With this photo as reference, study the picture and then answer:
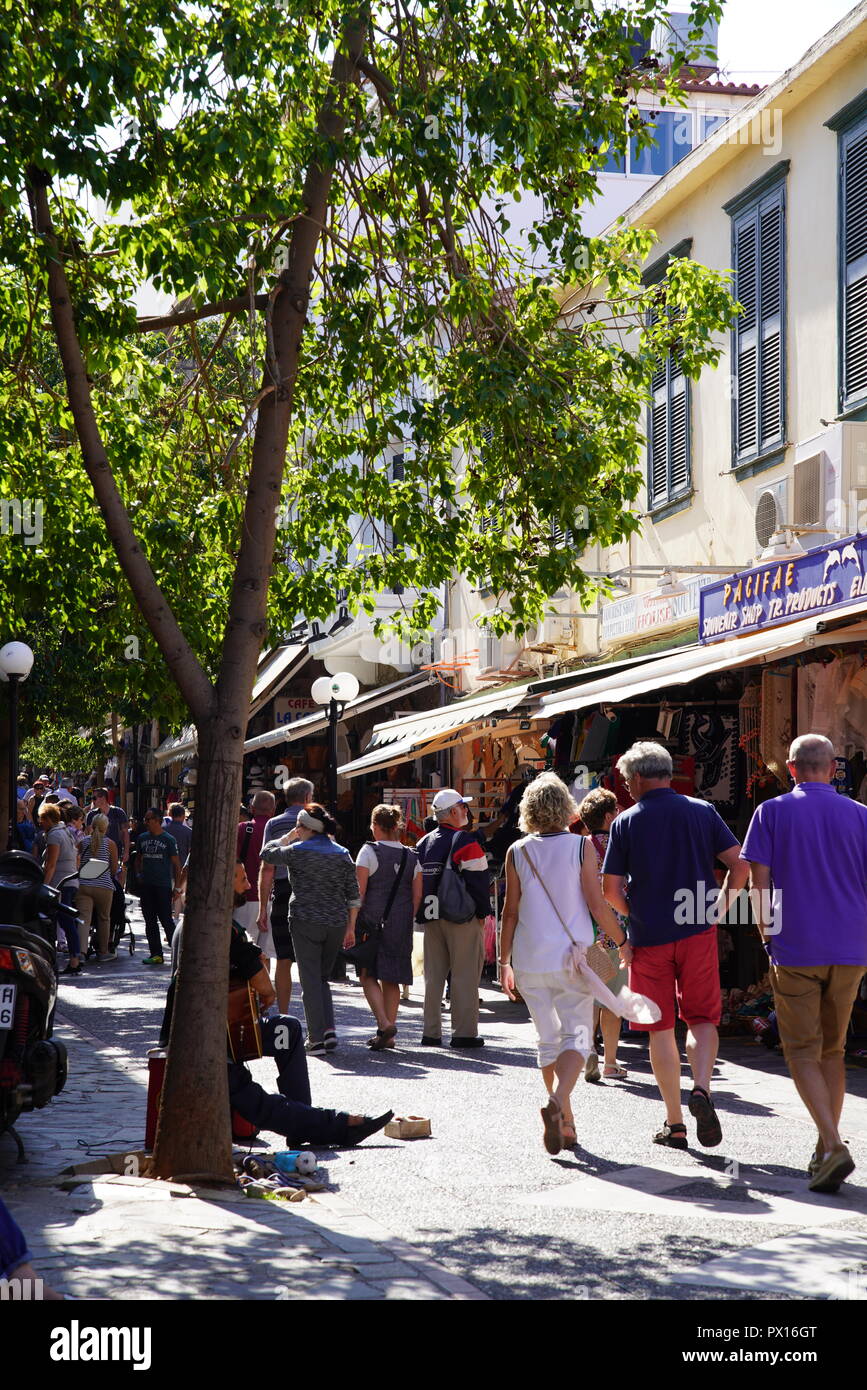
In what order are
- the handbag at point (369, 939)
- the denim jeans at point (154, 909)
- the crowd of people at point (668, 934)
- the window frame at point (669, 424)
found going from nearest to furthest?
the crowd of people at point (668, 934) < the handbag at point (369, 939) < the window frame at point (669, 424) < the denim jeans at point (154, 909)

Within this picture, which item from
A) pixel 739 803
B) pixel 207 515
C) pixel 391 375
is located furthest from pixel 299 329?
pixel 739 803

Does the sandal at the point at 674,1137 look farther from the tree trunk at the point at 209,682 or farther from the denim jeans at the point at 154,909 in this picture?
the denim jeans at the point at 154,909

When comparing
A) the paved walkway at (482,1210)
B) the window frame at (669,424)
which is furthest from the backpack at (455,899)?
the window frame at (669,424)

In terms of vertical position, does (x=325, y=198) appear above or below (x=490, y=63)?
below

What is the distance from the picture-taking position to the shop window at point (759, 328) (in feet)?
49.2

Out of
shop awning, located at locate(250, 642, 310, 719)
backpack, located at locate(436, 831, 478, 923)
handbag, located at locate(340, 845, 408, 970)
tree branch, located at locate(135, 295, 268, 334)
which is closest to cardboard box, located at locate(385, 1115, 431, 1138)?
handbag, located at locate(340, 845, 408, 970)

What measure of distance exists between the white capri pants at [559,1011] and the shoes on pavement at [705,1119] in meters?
0.61

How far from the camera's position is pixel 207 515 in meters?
11.1

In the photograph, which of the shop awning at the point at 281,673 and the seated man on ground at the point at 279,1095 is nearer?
the seated man on ground at the point at 279,1095

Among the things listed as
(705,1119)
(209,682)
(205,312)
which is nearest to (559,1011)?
(705,1119)

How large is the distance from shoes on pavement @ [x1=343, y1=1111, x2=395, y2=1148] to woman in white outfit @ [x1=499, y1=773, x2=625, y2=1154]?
863 mm

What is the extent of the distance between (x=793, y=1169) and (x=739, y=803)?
5.69m

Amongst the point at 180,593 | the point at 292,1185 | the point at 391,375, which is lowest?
the point at 292,1185
